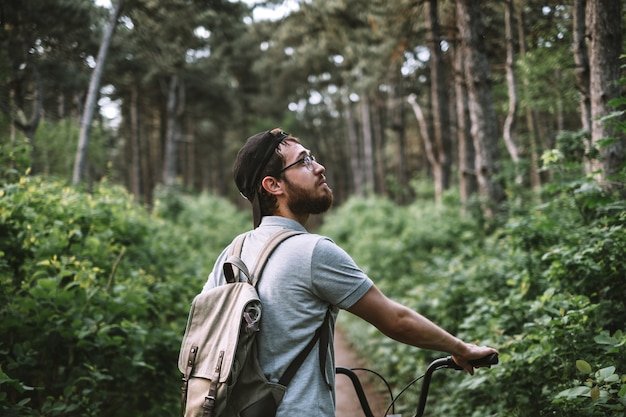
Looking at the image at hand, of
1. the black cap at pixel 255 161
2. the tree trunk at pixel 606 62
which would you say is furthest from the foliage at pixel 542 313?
the black cap at pixel 255 161

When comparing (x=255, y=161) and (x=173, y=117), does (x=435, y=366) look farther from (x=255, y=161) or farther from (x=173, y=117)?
(x=173, y=117)

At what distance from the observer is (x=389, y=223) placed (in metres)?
17.0

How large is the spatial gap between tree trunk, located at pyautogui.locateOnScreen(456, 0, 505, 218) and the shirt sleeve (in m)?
8.41

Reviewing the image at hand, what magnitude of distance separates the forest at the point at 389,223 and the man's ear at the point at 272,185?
→ 81.6 inches

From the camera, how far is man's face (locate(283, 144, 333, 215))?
2.29 meters


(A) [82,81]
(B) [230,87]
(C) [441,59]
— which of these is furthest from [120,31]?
(B) [230,87]

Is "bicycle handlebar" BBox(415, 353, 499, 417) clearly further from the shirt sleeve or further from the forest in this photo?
the forest

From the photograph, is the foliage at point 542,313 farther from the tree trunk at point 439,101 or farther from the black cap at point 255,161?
the tree trunk at point 439,101

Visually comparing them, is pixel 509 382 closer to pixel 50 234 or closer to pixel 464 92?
pixel 50 234

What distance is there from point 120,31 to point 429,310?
36.6 ft

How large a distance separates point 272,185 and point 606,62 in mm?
4735

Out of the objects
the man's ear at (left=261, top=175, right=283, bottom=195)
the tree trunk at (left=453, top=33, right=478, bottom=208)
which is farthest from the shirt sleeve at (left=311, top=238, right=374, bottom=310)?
the tree trunk at (left=453, top=33, right=478, bottom=208)

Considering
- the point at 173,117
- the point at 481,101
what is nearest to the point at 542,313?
the point at 481,101

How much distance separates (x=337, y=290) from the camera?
200 cm
